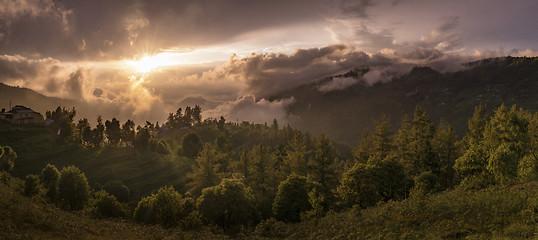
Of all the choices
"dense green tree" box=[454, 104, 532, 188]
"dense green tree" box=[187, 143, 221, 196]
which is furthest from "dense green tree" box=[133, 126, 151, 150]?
"dense green tree" box=[454, 104, 532, 188]

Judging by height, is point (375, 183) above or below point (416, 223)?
below

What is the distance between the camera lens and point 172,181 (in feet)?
276

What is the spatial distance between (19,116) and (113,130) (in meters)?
36.1

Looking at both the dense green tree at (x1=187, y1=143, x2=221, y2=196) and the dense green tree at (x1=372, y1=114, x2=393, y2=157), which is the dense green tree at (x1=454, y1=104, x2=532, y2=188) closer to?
the dense green tree at (x1=372, y1=114, x2=393, y2=157)

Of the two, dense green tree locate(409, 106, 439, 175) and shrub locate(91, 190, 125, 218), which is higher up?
dense green tree locate(409, 106, 439, 175)

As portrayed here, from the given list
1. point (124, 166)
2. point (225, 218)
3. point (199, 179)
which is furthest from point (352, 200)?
point (124, 166)

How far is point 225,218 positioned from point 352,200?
64.5 feet

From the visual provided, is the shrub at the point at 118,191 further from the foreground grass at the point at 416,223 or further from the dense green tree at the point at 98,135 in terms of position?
the dense green tree at the point at 98,135

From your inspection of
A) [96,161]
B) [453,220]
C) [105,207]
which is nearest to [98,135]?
[96,161]

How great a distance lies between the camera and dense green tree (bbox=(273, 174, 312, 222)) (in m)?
46.2

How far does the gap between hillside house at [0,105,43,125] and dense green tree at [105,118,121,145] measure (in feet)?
103

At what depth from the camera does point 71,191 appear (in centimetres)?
5559

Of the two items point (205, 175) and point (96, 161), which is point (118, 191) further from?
point (96, 161)

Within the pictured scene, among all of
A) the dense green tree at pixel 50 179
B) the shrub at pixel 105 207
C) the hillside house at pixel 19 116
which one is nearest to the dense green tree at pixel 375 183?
the shrub at pixel 105 207
